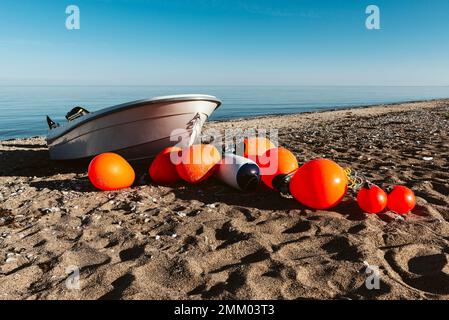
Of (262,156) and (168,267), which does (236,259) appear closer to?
(168,267)

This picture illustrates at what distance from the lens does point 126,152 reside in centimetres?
770

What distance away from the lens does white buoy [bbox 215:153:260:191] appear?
215 inches

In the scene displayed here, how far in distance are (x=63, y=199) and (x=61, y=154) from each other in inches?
146

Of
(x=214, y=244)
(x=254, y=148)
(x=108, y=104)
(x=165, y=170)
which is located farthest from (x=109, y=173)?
(x=108, y=104)

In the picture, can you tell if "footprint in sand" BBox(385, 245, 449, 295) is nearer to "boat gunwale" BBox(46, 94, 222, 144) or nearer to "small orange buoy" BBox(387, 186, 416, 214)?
"small orange buoy" BBox(387, 186, 416, 214)

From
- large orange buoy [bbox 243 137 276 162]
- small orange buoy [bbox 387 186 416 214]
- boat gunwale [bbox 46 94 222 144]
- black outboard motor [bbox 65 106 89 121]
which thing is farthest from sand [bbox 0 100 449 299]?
black outboard motor [bbox 65 106 89 121]

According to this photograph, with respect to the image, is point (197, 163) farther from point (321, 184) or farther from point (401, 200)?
point (401, 200)

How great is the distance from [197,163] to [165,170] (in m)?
0.75

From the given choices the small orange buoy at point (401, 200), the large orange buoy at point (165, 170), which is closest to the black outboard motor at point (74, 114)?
the large orange buoy at point (165, 170)

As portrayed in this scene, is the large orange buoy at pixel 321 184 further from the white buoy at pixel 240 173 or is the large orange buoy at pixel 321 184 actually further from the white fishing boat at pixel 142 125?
the white fishing boat at pixel 142 125

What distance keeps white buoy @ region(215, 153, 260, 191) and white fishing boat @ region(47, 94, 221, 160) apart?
6.55ft

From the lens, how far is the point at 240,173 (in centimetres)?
549

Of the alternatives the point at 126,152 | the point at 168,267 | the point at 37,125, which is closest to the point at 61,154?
the point at 126,152

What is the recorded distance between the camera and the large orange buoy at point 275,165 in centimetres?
546
